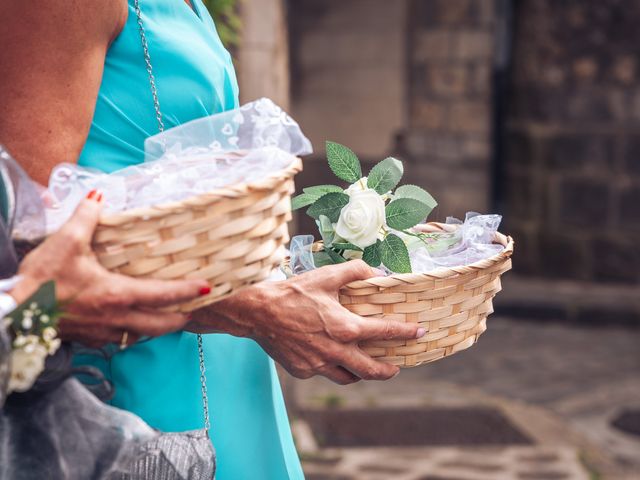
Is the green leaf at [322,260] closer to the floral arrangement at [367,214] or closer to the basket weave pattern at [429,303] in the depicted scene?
the floral arrangement at [367,214]

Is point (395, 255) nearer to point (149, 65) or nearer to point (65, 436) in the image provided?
point (149, 65)

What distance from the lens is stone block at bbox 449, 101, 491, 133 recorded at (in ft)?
29.6

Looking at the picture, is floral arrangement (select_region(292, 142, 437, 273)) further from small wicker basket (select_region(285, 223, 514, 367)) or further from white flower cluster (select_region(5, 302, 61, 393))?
white flower cluster (select_region(5, 302, 61, 393))

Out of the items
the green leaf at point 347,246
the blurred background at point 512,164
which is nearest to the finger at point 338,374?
the green leaf at point 347,246

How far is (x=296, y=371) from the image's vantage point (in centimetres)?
163

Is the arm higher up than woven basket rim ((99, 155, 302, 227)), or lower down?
higher up

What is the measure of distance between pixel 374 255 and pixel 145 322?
1.94ft

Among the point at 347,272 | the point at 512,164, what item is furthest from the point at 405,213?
the point at 512,164

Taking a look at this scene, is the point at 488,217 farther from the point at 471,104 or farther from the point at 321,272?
the point at 471,104

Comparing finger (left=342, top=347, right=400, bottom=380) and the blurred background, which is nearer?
finger (left=342, top=347, right=400, bottom=380)

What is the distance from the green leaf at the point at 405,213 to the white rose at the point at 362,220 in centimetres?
5

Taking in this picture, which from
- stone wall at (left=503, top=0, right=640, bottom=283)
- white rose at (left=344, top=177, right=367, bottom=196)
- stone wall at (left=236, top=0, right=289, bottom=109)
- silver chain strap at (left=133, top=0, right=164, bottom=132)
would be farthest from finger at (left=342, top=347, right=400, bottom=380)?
stone wall at (left=503, top=0, right=640, bottom=283)

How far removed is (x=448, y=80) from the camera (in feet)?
29.5

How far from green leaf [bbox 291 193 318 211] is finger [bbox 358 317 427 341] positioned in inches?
11.5
